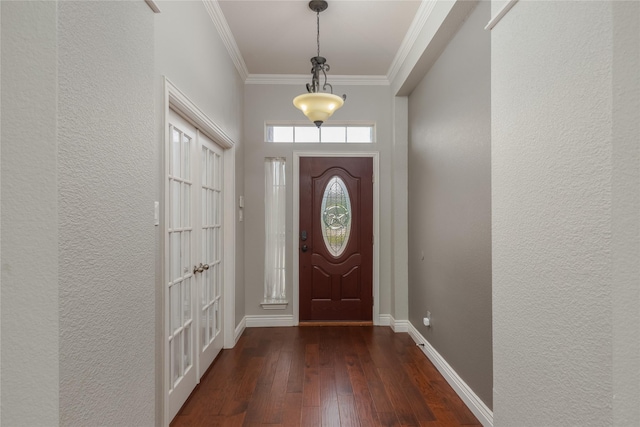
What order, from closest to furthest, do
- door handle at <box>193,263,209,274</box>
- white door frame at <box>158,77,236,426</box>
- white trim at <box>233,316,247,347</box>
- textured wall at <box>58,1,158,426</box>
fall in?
1. textured wall at <box>58,1,158,426</box>
2. white door frame at <box>158,77,236,426</box>
3. door handle at <box>193,263,209,274</box>
4. white trim at <box>233,316,247,347</box>

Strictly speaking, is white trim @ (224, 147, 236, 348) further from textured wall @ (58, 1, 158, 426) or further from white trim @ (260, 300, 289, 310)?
textured wall @ (58, 1, 158, 426)

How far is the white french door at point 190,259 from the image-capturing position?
6.93ft

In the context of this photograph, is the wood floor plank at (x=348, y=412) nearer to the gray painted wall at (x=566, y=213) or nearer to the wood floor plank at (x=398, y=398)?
the wood floor plank at (x=398, y=398)

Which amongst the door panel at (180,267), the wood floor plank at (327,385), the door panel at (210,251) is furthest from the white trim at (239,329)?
the wood floor plank at (327,385)

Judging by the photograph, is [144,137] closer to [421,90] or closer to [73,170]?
[73,170]

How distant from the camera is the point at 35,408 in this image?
94 cm

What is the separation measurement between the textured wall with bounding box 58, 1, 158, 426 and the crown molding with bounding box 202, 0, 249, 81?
1.32 metres

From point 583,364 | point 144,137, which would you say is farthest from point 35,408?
point 583,364

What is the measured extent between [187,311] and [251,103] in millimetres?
2591

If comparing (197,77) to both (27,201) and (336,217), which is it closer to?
(27,201)

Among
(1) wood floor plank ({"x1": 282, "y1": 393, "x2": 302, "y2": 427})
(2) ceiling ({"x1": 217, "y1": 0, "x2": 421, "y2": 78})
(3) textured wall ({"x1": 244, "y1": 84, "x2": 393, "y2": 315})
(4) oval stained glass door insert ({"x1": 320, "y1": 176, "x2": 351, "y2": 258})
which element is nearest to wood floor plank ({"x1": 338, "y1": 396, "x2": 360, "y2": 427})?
(1) wood floor plank ({"x1": 282, "y1": 393, "x2": 302, "y2": 427})

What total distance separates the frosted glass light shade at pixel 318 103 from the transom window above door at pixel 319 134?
131 centimetres

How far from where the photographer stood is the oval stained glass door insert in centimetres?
411

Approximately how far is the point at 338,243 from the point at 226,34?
247 cm
